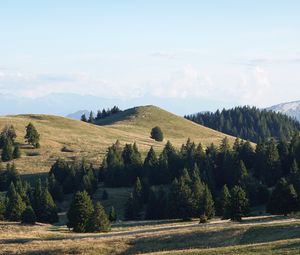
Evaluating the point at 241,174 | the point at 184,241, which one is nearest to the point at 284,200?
the point at 241,174

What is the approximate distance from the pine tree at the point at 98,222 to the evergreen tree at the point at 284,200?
80.9 ft

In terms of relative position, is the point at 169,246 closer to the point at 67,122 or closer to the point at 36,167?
the point at 36,167

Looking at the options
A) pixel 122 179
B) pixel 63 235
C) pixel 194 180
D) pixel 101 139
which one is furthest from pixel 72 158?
pixel 63 235

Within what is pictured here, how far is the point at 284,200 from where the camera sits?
233 ft

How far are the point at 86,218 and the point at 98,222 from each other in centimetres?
217

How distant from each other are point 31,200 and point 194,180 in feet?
95.5

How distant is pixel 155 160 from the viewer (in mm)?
112125

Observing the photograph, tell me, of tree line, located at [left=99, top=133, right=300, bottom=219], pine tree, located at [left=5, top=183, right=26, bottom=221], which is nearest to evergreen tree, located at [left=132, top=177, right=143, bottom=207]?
tree line, located at [left=99, top=133, right=300, bottom=219]

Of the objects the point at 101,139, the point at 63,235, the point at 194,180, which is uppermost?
the point at 101,139

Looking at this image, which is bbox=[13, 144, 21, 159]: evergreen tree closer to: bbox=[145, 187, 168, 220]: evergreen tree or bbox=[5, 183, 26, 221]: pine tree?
bbox=[5, 183, 26, 221]: pine tree

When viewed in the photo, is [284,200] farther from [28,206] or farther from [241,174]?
[28,206]

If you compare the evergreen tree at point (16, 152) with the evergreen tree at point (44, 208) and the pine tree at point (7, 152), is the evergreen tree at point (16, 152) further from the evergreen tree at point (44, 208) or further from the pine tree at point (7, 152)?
the evergreen tree at point (44, 208)

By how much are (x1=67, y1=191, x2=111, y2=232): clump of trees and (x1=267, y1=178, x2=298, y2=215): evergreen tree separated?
24541mm

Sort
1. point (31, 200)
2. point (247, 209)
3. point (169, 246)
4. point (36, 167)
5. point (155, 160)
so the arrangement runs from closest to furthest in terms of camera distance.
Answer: point (169, 246)
point (247, 209)
point (31, 200)
point (155, 160)
point (36, 167)
